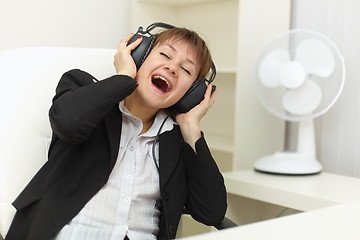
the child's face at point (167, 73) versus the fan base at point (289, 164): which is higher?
the child's face at point (167, 73)

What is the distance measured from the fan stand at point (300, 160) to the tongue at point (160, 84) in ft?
2.41

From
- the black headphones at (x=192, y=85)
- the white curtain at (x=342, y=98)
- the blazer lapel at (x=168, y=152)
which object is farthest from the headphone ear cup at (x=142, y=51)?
the white curtain at (x=342, y=98)

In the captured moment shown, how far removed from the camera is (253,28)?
6.60 feet

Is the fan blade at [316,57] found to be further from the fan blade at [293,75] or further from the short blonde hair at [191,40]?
the short blonde hair at [191,40]

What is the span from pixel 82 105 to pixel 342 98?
4.20 ft

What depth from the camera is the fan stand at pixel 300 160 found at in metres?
1.81

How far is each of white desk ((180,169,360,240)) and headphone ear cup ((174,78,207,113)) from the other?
46 cm

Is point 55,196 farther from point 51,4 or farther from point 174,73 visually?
point 51,4

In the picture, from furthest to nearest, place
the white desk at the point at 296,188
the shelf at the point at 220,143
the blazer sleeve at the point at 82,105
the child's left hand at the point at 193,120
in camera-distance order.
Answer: the shelf at the point at 220,143
the white desk at the point at 296,188
the child's left hand at the point at 193,120
the blazer sleeve at the point at 82,105

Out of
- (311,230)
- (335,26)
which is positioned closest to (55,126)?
(311,230)

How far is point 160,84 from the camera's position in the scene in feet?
4.33

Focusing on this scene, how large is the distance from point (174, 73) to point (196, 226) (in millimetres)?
1169

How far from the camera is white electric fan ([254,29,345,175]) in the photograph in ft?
5.80

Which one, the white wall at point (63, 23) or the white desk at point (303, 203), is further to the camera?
the white wall at point (63, 23)
